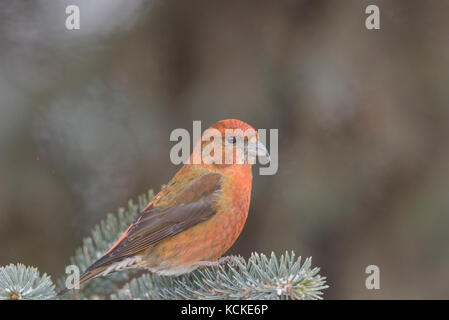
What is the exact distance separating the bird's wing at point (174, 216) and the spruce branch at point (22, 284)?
1.19ft

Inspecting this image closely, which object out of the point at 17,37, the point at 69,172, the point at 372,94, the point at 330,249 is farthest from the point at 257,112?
the point at 17,37

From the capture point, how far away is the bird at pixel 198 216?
2.25m

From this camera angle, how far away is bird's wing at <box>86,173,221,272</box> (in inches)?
87.4

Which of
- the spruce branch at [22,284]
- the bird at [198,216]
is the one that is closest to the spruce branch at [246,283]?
the bird at [198,216]

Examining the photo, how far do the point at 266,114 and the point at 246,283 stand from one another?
1432mm

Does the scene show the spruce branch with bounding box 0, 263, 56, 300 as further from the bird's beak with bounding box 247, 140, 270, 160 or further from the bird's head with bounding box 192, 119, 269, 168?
the bird's beak with bounding box 247, 140, 270, 160

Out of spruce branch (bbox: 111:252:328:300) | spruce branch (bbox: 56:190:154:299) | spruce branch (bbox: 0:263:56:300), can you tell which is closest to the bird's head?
spruce branch (bbox: 56:190:154:299)

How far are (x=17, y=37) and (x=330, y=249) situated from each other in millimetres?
2463

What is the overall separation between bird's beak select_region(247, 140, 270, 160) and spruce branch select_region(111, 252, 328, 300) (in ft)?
2.08

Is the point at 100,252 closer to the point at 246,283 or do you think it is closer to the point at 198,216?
the point at 198,216

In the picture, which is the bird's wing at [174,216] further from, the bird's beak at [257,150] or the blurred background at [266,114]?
the blurred background at [266,114]

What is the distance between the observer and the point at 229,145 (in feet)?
8.10

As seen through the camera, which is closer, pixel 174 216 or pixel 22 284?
pixel 22 284

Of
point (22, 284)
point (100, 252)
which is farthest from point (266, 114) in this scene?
point (22, 284)
